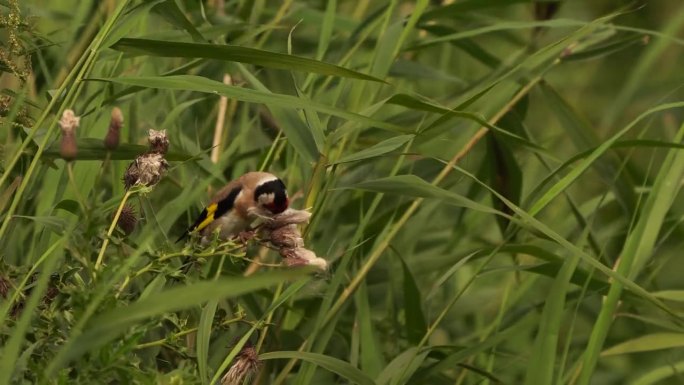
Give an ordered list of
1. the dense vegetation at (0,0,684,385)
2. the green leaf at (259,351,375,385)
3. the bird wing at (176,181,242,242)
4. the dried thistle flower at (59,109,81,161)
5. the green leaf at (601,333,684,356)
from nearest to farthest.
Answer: the dried thistle flower at (59,109,81,161), the dense vegetation at (0,0,684,385), the green leaf at (259,351,375,385), the bird wing at (176,181,242,242), the green leaf at (601,333,684,356)

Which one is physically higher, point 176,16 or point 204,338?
point 176,16

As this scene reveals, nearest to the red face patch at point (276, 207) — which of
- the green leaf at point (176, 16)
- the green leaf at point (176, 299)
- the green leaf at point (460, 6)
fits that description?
the green leaf at point (176, 16)

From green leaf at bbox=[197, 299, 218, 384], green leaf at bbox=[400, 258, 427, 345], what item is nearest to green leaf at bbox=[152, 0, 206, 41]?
green leaf at bbox=[197, 299, 218, 384]

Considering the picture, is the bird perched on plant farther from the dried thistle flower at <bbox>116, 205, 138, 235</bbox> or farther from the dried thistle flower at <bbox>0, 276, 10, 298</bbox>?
the dried thistle flower at <bbox>0, 276, 10, 298</bbox>

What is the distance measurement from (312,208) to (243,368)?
333mm

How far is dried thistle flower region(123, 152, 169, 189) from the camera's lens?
6.00ft

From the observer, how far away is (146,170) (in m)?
1.83

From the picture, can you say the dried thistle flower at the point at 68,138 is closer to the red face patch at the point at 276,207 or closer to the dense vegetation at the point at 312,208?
the dense vegetation at the point at 312,208

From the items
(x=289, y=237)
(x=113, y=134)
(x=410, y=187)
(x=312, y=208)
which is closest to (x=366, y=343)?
(x=312, y=208)

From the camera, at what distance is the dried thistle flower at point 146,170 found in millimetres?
1829

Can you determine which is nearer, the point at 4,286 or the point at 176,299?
the point at 176,299

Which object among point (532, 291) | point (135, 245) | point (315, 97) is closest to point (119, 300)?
point (135, 245)

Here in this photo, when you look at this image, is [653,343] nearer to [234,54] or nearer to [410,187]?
[410,187]

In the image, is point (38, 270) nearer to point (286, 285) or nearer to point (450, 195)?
point (286, 285)
